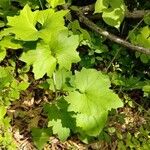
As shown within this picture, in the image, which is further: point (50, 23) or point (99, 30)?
point (99, 30)

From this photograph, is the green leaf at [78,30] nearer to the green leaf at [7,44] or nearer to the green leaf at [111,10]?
the green leaf at [111,10]

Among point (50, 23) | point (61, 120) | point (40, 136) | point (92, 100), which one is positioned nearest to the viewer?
point (92, 100)

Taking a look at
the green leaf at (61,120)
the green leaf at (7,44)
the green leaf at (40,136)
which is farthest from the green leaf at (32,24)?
the green leaf at (40,136)

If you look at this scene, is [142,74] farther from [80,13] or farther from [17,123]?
[17,123]

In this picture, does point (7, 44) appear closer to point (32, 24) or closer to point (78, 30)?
point (32, 24)

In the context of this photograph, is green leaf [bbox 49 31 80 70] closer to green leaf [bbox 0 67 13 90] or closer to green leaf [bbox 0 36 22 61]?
green leaf [bbox 0 36 22 61]

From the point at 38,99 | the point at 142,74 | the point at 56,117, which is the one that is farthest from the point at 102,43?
the point at 56,117

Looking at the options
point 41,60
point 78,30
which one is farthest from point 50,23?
point 78,30

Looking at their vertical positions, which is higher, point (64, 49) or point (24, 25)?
point (24, 25)
